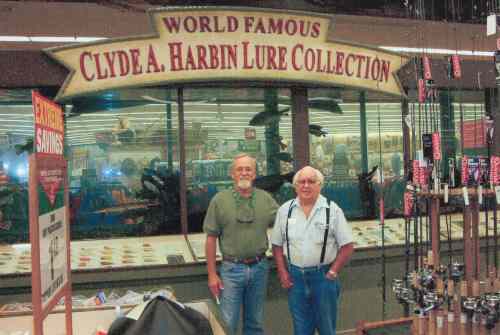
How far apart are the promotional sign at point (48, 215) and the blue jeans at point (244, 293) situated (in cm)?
149

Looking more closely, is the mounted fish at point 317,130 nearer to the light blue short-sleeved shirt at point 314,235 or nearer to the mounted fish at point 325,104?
the mounted fish at point 325,104

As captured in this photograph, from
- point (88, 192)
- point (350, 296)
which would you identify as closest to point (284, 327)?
point (350, 296)

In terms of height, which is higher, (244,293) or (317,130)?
(317,130)

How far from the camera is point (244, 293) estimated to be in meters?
3.40

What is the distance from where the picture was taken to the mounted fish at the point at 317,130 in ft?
14.6

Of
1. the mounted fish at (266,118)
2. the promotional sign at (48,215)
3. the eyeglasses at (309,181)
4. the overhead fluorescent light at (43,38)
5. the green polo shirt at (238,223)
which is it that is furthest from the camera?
the overhead fluorescent light at (43,38)

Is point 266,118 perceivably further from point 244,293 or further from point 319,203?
point 244,293

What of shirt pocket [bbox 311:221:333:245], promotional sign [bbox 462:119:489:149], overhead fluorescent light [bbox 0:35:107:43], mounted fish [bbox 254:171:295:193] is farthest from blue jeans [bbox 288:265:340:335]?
overhead fluorescent light [bbox 0:35:107:43]

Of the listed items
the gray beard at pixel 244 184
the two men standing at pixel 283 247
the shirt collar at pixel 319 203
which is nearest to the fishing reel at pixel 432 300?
the two men standing at pixel 283 247

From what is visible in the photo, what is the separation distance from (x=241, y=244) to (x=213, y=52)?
1531 millimetres

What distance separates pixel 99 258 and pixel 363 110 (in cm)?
272

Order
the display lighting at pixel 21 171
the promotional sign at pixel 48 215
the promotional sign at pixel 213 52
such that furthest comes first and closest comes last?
the display lighting at pixel 21 171 → the promotional sign at pixel 213 52 → the promotional sign at pixel 48 215

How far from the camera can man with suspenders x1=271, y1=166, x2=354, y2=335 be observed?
10.2 feet

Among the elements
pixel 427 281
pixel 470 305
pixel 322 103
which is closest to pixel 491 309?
pixel 470 305
